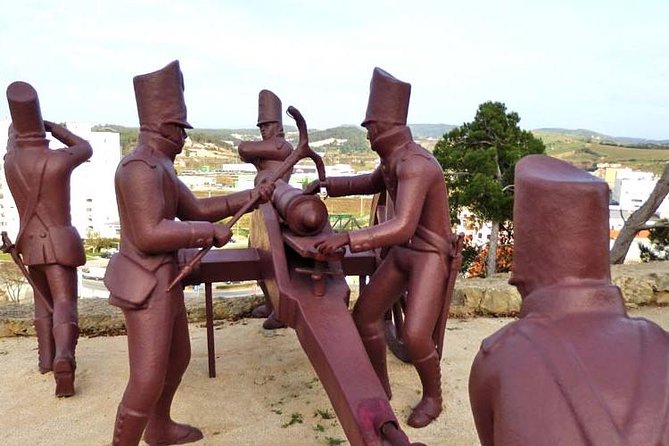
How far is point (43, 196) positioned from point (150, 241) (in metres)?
1.86

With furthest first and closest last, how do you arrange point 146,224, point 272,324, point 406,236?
point 272,324 < point 406,236 < point 146,224

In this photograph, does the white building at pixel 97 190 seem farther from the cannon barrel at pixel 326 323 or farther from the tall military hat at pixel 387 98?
the tall military hat at pixel 387 98

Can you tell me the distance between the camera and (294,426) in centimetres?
386

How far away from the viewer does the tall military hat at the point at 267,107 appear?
500cm

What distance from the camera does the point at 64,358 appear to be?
415 cm

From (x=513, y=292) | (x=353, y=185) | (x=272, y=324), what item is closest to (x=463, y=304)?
(x=513, y=292)

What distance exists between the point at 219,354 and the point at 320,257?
2.60 m

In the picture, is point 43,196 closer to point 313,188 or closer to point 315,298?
point 313,188

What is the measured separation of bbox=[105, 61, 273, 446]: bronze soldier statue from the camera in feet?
9.12

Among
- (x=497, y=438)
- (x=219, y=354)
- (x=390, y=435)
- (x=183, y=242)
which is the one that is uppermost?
(x=183, y=242)

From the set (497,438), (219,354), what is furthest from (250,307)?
(497,438)

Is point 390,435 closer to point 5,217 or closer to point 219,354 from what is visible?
point 219,354

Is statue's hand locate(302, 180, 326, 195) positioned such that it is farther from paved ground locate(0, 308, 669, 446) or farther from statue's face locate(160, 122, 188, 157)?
paved ground locate(0, 308, 669, 446)

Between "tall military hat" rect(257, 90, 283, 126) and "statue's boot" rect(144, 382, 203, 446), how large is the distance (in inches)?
99.9
